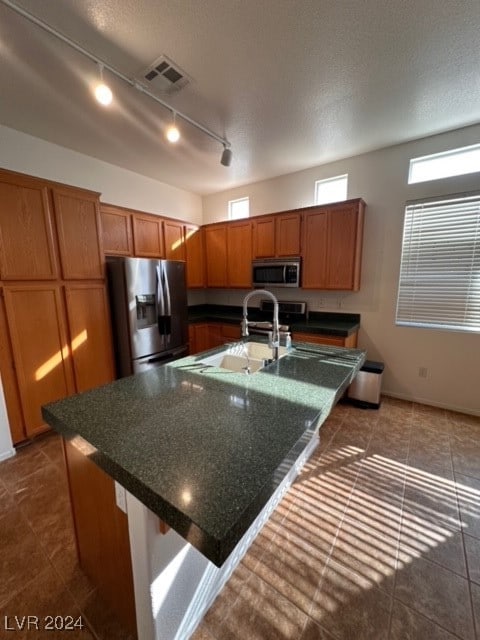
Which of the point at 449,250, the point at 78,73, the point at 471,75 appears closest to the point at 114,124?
the point at 78,73

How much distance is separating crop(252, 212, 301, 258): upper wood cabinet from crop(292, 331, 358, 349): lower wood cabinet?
1070 mm

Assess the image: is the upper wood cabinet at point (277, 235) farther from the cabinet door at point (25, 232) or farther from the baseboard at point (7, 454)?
the baseboard at point (7, 454)

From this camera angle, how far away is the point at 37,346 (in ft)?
7.61

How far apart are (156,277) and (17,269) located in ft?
3.96

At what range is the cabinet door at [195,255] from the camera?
157 inches

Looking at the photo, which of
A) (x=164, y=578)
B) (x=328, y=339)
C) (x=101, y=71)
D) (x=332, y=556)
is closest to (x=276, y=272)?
(x=328, y=339)

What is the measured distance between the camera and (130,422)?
982mm

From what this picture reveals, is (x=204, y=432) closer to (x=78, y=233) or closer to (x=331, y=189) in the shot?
(x=78, y=233)

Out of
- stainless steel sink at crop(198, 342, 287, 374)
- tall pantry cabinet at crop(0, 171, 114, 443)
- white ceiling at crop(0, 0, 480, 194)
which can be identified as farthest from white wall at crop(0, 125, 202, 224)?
stainless steel sink at crop(198, 342, 287, 374)

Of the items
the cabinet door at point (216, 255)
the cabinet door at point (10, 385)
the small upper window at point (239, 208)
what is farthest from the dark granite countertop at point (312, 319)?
the cabinet door at point (10, 385)

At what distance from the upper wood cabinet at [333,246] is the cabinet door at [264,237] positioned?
18.0 inches

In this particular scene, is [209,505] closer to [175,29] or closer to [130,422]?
[130,422]

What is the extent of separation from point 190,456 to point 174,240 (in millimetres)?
3437

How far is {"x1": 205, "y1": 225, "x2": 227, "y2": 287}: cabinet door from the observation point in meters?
4.02
